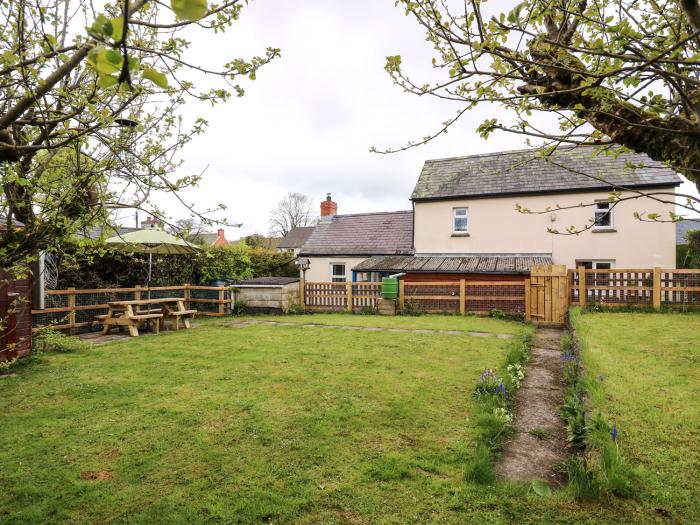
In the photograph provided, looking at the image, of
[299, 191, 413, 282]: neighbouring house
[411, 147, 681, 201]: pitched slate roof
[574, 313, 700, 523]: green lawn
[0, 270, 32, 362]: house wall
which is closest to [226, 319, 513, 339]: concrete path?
[574, 313, 700, 523]: green lawn

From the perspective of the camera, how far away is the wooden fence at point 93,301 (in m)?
10.0

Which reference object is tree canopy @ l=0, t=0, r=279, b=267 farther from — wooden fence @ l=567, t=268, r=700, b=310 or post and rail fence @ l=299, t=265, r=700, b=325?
wooden fence @ l=567, t=268, r=700, b=310

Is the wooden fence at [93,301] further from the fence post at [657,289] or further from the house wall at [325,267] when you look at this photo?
the fence post at [657,289]

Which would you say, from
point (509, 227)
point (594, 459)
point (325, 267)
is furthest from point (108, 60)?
point (325, 267)

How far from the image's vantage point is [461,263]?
55.9ft

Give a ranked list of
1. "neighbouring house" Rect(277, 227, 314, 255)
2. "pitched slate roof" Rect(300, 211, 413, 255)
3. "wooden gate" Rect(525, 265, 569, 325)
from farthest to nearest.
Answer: "neighbouring house" Rect(277, 227, 314, 255) → "pitched slate roof" Rect(300, 211, 413, 255) → "wooden gate" Rect(525, 265, 569, 325)

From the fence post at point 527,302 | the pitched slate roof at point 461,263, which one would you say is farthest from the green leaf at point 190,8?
the pitched slate roof at point 461,263

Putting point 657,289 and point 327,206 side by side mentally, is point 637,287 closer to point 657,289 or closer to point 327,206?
point 657,289

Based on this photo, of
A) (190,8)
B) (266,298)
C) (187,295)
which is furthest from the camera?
(266,298)

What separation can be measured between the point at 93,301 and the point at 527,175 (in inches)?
697

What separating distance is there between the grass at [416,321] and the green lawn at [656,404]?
321 cm

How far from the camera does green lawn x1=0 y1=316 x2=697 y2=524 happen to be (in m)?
3.02

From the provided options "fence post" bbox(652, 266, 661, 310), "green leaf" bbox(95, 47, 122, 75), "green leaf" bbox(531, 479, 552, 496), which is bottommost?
"green leaf" bbox(531, 479, 552, 496)

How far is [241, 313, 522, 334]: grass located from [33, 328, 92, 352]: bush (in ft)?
20.3
